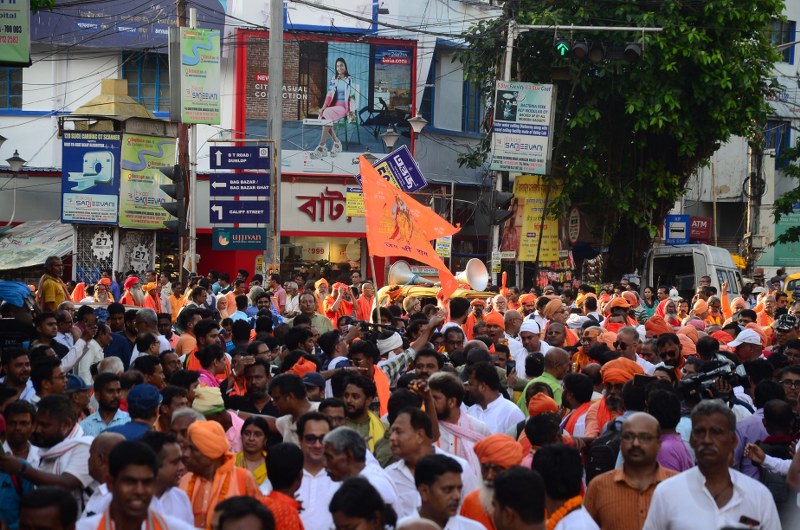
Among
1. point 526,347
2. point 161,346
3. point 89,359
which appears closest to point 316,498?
point 89,359

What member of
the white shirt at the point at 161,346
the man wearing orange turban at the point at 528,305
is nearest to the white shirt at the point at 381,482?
the white shirt at the point at 161,346

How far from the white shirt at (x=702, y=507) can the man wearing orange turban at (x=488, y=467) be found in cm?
71

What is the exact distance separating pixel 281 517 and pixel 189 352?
5.77m

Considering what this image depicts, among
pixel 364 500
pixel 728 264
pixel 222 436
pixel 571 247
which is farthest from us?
→ pixel 571 247

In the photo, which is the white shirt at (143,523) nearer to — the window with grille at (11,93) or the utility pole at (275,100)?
the utility pole at (275,100)

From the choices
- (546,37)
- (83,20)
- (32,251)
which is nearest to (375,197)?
(546,37)

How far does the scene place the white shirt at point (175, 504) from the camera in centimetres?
569

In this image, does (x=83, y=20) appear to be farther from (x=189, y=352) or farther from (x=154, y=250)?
(x=189, y=352)

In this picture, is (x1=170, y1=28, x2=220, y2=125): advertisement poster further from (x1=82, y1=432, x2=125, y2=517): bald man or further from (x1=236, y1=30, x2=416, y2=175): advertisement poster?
(x1=82, y1=432, x2=125, y2=517): bald man

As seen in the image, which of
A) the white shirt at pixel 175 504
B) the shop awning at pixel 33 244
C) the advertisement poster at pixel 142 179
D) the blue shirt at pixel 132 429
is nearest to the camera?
the white shirt at pixel 175 504

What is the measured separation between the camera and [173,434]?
241 inches

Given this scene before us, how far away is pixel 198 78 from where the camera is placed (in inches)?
870

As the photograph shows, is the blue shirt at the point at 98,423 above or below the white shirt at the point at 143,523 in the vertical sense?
below

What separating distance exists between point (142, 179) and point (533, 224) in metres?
9.47
